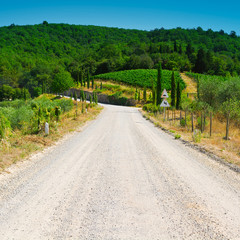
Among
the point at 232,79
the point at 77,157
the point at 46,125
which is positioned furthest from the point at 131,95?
the point at 77,157

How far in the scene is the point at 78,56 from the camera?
143 metres

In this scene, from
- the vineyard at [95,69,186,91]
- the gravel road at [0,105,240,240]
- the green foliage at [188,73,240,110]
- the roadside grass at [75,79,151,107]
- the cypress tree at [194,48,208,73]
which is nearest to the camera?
the gravel road at [0,105,240,240]

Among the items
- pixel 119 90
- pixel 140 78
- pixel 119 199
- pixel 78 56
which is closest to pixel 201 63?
pixel 140 78

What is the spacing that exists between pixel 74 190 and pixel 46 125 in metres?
8.30

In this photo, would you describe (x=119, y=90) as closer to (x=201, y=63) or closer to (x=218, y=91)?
(x=218, y=91)

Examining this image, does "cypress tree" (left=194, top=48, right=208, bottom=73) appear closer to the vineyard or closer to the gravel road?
the vineyard

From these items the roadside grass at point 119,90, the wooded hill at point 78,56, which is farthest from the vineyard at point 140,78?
the wooded hill at point 78,56

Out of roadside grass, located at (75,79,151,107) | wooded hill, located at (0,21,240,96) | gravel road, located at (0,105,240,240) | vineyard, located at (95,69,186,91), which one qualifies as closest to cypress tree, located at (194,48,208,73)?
wooded hill, located at (0,21,240,96)

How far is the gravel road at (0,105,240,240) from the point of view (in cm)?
382

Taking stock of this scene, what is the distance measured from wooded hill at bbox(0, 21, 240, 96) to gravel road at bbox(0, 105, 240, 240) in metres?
77.2

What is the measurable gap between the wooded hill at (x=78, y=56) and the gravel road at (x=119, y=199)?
77249 millimetres

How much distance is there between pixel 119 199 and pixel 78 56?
145310 millimetres

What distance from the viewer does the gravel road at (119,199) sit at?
3820 millimetres

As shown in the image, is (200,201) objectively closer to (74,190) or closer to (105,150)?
(74,190)
